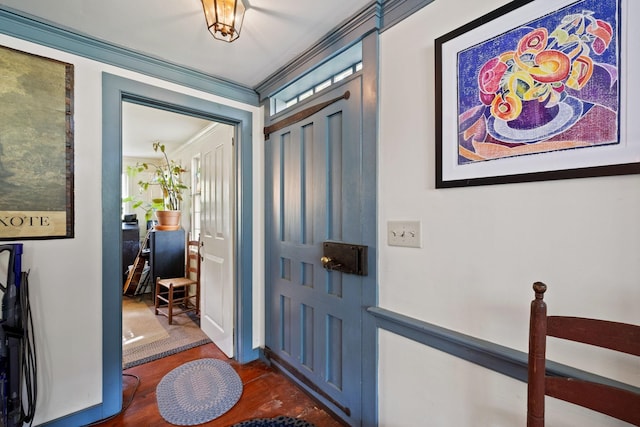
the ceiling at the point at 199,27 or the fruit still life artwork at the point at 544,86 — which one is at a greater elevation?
the ceiling at the point at 199,27

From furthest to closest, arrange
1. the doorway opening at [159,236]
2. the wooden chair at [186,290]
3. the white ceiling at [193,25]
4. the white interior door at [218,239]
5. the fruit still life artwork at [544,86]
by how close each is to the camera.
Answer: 1. the wooden chair at [186,290]
2. the doorway opening at [159,236]
3. the white interior door at [218,239]
4. the white ceiling at [193,25]
5. the fruit still life artwork at [544,86]

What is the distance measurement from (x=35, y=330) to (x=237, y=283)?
1171 millimetres

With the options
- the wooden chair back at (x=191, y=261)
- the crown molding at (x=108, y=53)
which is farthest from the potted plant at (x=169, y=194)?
the crown molding at (x=108, y=53)

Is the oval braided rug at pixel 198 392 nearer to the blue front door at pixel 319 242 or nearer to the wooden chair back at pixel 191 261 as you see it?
the blue front door at pixel 319 242

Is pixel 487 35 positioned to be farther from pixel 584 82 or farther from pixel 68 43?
pixel 68 43

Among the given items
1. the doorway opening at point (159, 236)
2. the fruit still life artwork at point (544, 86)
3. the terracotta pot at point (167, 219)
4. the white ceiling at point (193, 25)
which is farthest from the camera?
the terracotta pot at point (167, 219)

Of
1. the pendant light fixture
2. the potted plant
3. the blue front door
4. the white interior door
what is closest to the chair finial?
the blue front door

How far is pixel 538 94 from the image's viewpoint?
0.97 m

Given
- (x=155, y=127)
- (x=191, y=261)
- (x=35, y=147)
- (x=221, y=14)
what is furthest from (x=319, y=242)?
(x=155, y=127)

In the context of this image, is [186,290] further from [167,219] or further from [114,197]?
[114,197]

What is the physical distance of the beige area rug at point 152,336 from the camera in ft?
7.98

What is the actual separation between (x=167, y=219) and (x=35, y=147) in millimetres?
2110

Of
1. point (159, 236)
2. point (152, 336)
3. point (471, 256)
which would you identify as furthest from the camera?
point (159, 236)

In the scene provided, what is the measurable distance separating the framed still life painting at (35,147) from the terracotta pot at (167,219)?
1.98m
